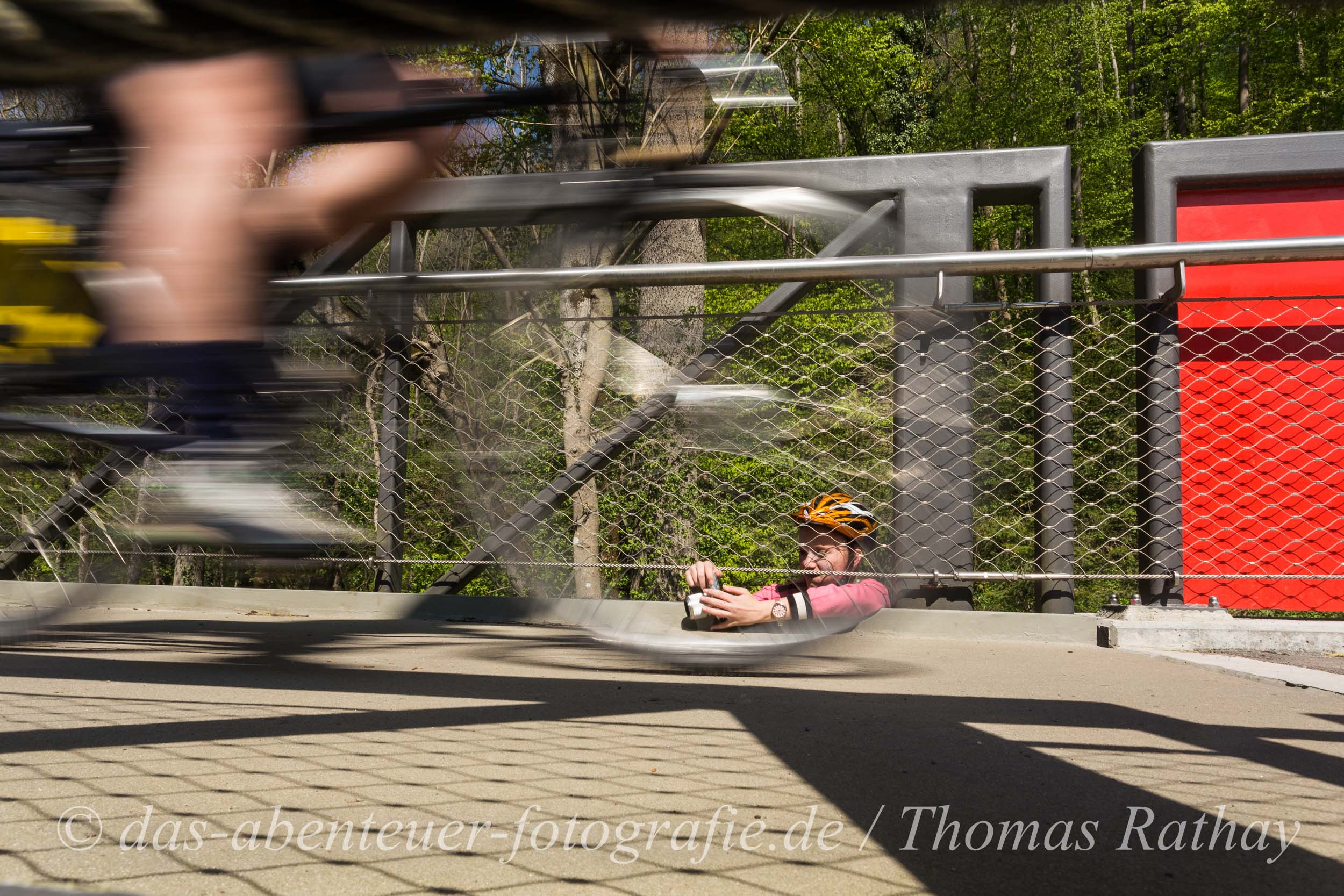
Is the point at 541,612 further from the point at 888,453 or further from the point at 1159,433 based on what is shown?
the point at 1159,433

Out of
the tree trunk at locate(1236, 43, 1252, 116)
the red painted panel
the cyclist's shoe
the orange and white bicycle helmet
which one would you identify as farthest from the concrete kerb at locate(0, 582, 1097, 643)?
the tree trunk at locate(1236, 43, 1252, 116)

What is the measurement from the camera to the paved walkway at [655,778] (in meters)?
1.38

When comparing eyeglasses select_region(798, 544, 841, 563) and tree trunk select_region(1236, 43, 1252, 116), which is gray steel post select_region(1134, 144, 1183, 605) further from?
tree trunk select_region(1236, 43, 1252, 116)

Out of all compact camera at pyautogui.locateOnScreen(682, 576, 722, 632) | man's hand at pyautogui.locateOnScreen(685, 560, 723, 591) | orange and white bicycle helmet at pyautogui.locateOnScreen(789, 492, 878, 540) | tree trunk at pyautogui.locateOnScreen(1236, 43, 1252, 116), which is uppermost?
tree trunk at pyautogui.locateOnScreen(1236, 43, 1252, 116)

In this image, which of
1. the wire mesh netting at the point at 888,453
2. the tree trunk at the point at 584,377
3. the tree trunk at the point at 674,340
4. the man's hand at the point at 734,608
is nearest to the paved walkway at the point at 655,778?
the man's hand at the point at 734,608

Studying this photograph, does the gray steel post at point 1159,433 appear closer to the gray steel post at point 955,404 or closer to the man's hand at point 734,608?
the gray steel post at point 955,404

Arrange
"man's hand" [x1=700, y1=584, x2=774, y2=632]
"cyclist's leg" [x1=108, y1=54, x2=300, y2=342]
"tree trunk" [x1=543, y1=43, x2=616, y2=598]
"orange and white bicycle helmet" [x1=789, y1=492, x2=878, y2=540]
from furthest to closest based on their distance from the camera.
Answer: "orange and white bicycle helmet" [x1=789, y1=492, x2=878, y2=540]
"man's hand" [x1=700, y1=584, x2=774, y2=632]
"tree trunk" [x1=543, y1=43, x2=616, y2=598]
"cyclist's leg" [x1=108, y1=54, x2=300, y2=342]

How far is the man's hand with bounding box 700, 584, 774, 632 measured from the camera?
3076 mm

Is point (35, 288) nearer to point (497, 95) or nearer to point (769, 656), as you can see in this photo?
point (497, 95)

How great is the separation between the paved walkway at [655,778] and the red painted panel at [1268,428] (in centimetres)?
121

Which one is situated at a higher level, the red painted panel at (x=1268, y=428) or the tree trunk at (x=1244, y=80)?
the tree trunk at (x=1244, y=80)

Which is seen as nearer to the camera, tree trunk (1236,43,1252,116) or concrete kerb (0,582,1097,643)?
concrete kerb (0,582,1097,643)

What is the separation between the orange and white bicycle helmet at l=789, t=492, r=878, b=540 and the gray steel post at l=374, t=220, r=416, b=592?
4.58 ft

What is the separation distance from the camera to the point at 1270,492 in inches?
157
